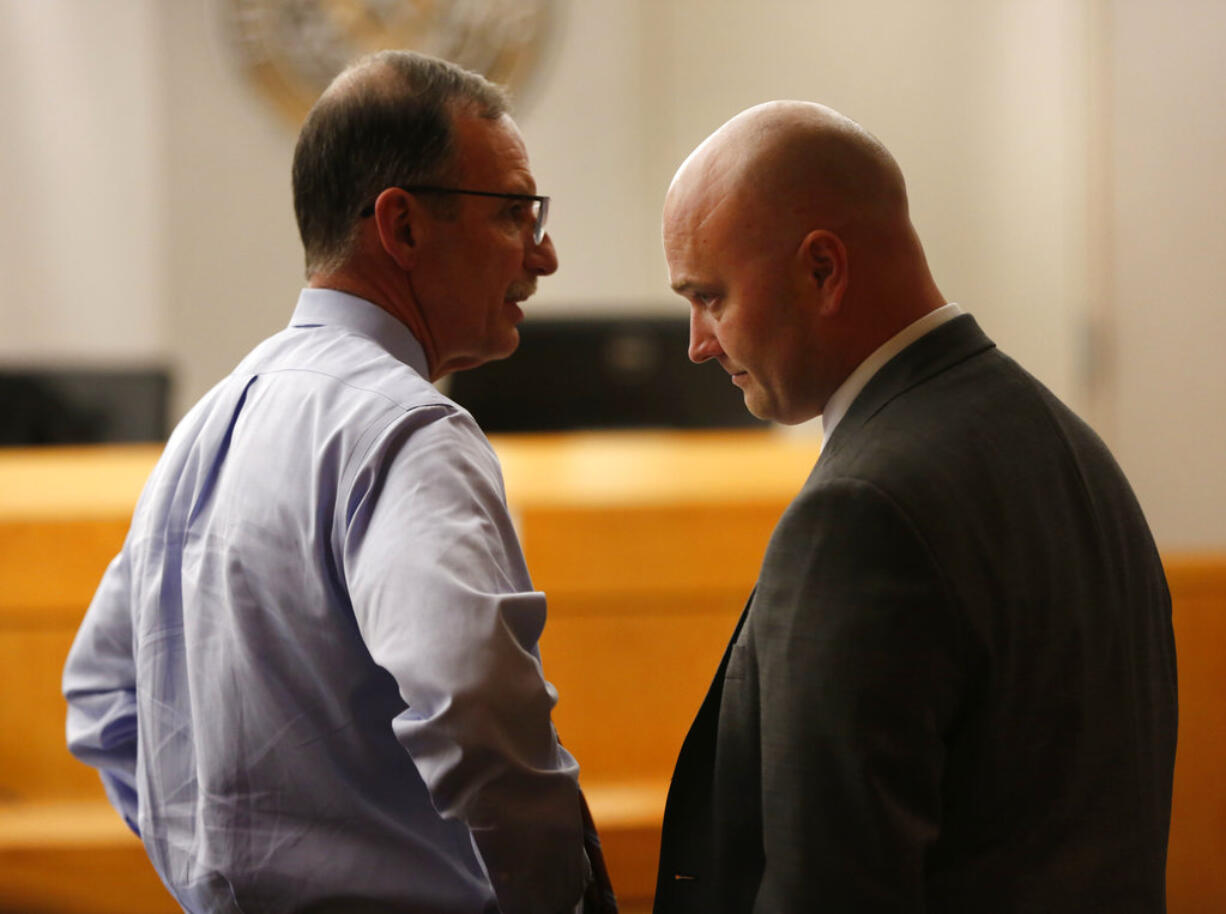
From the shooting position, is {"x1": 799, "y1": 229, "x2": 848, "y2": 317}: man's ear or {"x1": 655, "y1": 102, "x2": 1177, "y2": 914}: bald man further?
{"x1": 799, "y1": 229, "x2": 848, "y2": 317}: man's ear

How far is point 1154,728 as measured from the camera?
93cm

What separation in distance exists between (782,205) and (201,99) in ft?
13.2

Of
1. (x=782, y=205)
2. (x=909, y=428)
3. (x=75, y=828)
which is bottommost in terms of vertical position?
(x=75, y=828)

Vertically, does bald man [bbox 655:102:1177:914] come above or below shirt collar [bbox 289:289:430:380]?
below

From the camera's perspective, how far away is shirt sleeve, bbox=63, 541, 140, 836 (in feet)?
4.14

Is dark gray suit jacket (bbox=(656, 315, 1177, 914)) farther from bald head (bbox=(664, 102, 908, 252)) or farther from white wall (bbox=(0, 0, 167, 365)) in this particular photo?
white wall (bbox=(0, 0, 167, 365))

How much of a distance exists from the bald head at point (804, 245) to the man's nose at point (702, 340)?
0.04m

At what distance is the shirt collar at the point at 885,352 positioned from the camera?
0.94 metres

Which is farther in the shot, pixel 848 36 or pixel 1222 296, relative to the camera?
pixel 848 36

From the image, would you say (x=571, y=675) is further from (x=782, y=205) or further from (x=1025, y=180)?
(x=1025, y=180)

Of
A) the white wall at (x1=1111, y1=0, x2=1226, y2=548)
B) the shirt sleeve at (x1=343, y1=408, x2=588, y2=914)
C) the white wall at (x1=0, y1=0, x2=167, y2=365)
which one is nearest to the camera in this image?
the shirt sleeve at (x1=343, y1=408, x2=588, y2=914)

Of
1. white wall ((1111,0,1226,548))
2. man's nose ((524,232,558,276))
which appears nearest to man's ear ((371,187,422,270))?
man's nose ((524,232,558,276))

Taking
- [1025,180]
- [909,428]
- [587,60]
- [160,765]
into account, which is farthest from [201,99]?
[909,428]

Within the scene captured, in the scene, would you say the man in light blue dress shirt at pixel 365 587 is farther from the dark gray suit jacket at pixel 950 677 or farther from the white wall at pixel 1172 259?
the white wall at pixel 1172 259
